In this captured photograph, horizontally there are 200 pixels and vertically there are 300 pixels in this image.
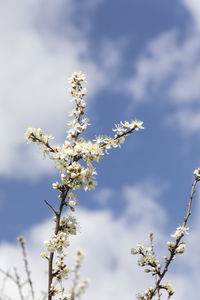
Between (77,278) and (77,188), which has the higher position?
(77,188)

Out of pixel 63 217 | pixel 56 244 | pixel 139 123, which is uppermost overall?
pixel 139 123

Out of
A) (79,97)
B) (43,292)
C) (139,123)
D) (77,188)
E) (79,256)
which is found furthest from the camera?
(79,97)

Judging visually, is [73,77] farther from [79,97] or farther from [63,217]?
[63,217]

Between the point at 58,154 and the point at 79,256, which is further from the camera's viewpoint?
the point at 58,154

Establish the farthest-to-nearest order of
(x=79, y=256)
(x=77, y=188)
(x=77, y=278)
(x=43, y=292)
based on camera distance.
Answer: (x=77, y=188)
(x=43, y=292)
(x=79, y=256)
(x=77, y=278)

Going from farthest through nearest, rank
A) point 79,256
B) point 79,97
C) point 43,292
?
1. point 79,97
2. point 43,292
3. point 79,256

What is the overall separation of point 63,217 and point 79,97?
5.22ft

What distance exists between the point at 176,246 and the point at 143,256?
0.71m

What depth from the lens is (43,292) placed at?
13.0 feet

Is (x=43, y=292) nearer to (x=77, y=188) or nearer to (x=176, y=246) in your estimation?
(x=77, y=188)

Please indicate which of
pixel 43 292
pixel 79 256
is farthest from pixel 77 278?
pixel 43 292

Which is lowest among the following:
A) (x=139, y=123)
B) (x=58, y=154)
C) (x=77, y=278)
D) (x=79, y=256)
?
(x=77, y=278)

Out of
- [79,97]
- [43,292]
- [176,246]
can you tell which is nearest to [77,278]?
[43,292]

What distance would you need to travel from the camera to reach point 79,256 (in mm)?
3248
